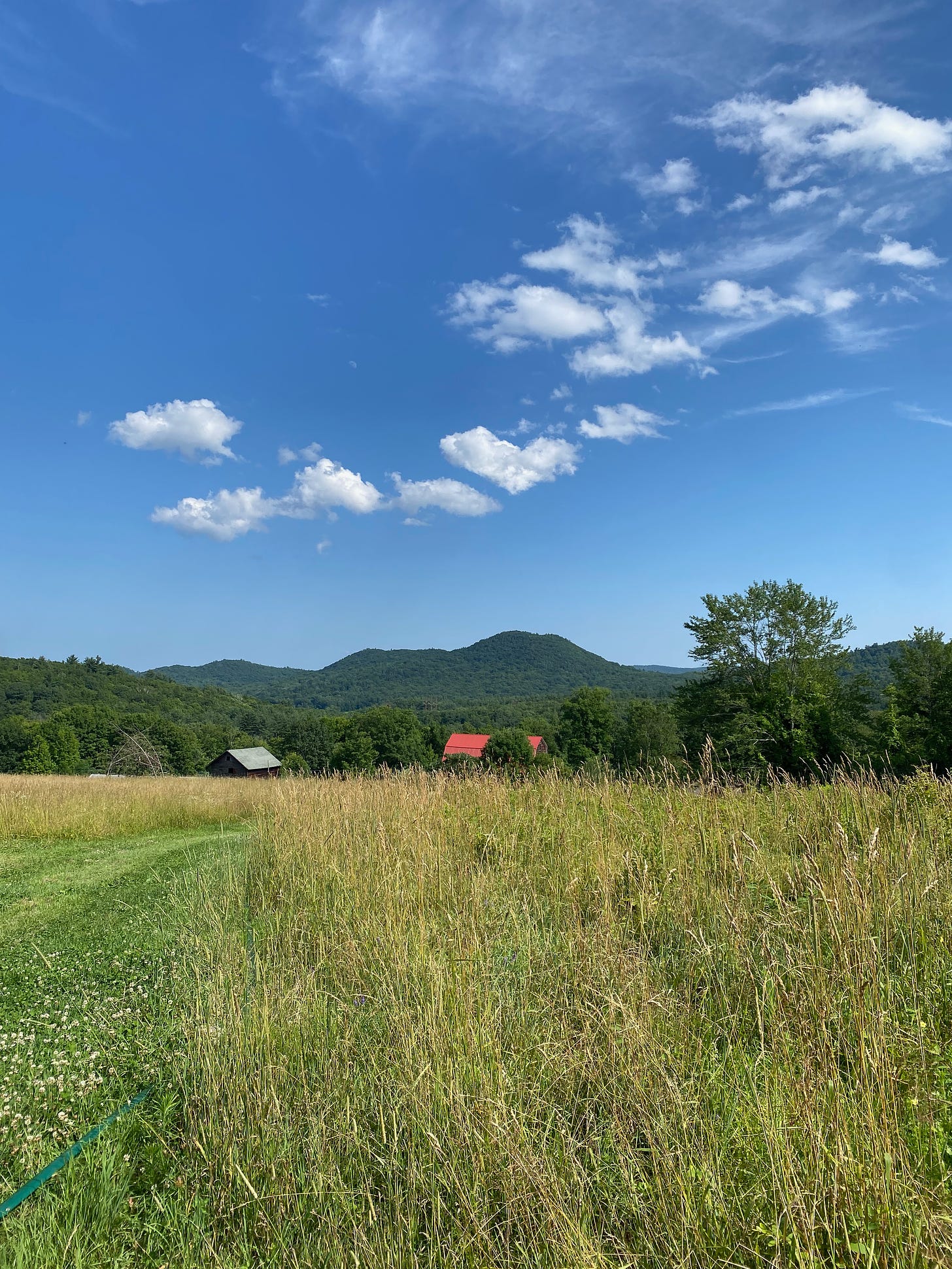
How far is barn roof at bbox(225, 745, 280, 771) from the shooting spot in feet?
173

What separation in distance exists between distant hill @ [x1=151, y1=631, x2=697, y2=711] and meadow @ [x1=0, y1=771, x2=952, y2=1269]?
133 m

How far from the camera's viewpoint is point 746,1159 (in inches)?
76.5

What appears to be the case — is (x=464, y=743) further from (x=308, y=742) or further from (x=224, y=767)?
(x=224, y=767)

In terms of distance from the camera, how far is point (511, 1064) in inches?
101

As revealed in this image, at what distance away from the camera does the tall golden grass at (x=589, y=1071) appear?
70.1 inches

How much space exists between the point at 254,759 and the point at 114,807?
43578 mm

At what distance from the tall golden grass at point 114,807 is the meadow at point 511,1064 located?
6.18m

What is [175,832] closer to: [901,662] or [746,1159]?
[746,1159]

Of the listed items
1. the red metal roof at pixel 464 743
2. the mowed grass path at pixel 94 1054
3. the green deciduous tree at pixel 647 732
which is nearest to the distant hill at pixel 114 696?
the red metal roof at pixel 464 743

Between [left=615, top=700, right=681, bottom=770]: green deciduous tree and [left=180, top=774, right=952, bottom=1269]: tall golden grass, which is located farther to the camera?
[left=615, top=700, right=681, bottom=770]: green deciduous tree

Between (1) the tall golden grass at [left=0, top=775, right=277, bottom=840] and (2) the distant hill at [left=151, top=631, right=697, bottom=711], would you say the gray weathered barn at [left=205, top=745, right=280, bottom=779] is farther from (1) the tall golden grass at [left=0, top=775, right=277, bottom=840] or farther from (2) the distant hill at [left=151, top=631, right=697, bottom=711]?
(2) the distant hill at [left=151, top=631, right=697, bottom=711]

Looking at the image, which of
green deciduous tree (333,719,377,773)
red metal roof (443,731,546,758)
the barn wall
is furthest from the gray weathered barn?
red metal roof (443,731,546,758)

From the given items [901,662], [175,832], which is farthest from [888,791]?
[901,662]

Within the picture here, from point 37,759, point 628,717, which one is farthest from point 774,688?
point 37,759
